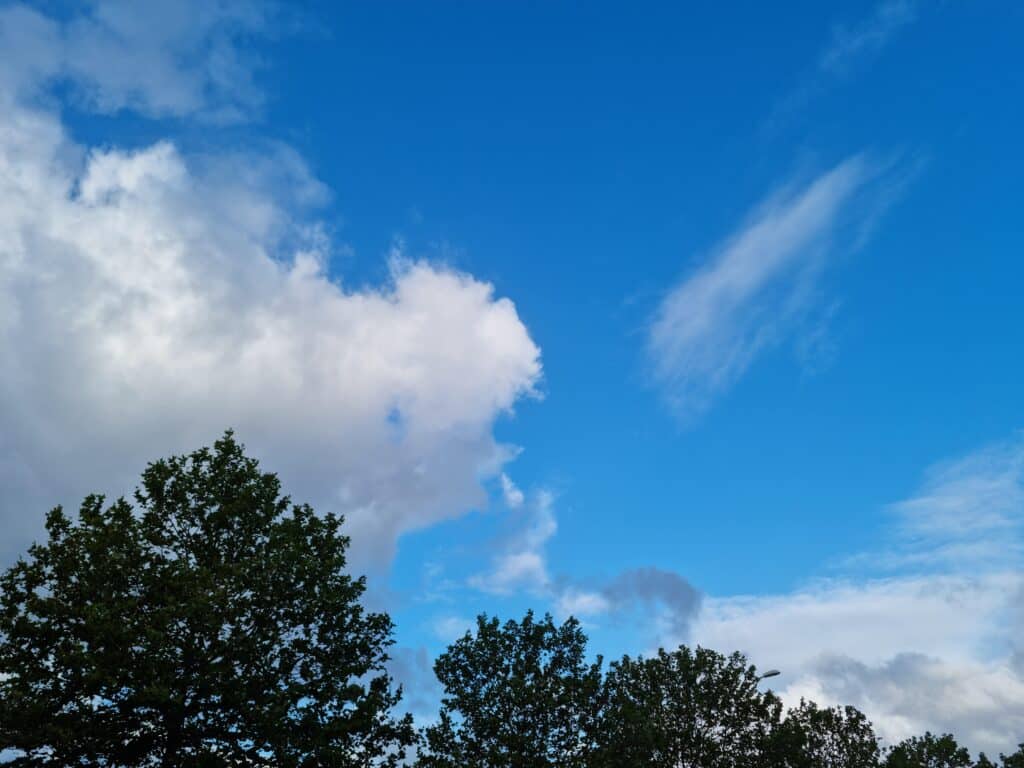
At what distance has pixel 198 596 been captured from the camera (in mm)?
28844

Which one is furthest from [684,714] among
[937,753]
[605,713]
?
[937,753]

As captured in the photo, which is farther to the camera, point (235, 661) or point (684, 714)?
point (684, 714)

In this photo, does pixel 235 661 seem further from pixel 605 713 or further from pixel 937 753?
pixel 937 753

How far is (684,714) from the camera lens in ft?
154

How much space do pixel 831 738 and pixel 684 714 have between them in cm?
1418

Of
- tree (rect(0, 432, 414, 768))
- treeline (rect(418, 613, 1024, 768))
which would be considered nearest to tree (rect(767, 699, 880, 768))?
treeline (rect(418, 613, 1024, 768))

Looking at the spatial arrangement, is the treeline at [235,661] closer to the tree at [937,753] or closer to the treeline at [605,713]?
the treeline at [605,713]

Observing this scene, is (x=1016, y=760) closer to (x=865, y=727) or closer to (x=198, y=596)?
(x=865, y=727)

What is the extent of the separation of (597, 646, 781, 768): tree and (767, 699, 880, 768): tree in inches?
102

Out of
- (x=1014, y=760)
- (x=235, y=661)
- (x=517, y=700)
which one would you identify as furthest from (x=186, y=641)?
(x=1014, y=760)

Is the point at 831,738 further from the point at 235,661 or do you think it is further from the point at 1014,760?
the point at 235,661

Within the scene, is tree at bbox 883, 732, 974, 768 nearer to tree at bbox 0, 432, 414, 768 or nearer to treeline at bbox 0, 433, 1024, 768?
treeline at bbox 0, 433, 1024, 768

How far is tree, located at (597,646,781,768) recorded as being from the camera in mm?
43000

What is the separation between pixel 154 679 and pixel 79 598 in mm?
5087
